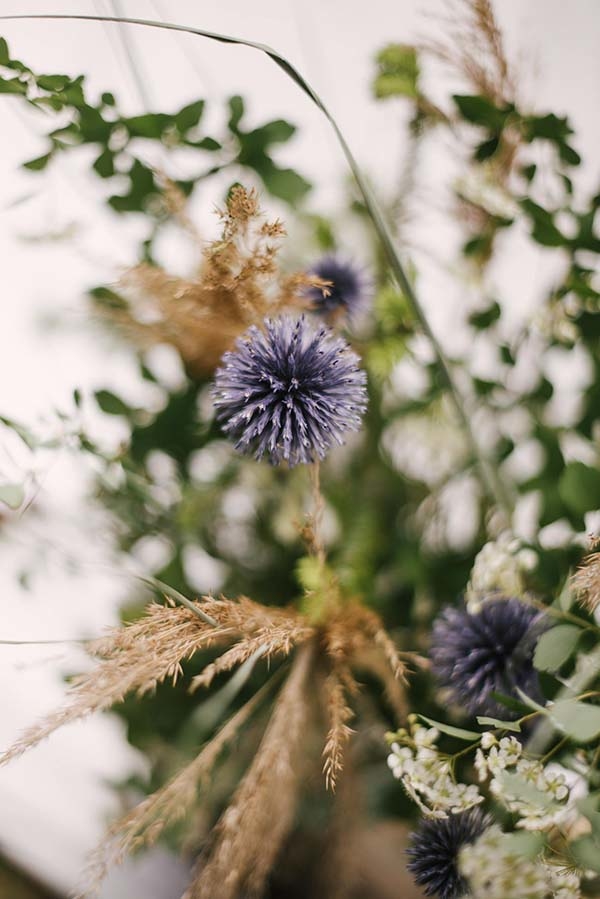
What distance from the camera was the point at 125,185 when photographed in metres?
0.37

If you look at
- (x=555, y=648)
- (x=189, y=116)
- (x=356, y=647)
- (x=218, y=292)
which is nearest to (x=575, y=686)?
(x=555, y=648)

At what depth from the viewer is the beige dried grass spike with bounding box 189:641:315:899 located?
0.84ft

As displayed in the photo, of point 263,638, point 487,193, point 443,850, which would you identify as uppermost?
point 487,193

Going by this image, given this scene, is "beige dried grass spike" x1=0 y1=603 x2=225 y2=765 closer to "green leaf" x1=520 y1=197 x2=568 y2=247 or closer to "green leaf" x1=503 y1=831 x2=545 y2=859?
"green leaf" x1=503 y1=831 x2=545 y2=859

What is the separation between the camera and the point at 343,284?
40 centimetres

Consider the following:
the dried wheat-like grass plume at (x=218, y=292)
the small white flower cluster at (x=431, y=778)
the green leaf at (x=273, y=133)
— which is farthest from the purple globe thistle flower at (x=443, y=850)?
the green leaf at (x=273, y=133)

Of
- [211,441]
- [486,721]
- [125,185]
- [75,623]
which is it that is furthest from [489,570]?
[75,623]

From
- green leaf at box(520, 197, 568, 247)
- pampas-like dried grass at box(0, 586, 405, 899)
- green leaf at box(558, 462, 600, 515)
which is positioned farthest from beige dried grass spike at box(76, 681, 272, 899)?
green leaf at box(520, 197, 568, 247)

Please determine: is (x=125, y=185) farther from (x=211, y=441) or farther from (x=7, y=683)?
(x=7, y=683)

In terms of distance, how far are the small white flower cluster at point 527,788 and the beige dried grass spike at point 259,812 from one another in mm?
85

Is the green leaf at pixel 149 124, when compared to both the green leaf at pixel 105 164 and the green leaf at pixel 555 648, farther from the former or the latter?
the green leaf at pixel 555 648

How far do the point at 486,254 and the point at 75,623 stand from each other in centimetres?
46

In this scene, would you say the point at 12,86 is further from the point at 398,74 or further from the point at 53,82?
the point at 398,74

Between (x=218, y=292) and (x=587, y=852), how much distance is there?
264mm
